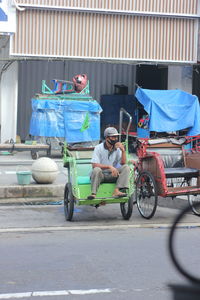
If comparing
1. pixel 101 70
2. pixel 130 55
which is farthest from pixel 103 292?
pixel 101 70

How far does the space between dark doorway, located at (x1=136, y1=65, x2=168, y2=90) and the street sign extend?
682 cm

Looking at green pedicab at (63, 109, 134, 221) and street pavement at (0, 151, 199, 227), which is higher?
green pedicab at (63, 109, 134, 221)

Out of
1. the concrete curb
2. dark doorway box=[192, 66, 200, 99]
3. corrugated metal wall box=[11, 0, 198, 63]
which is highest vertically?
corrugated metal wall box=[11, 0, 198, 63]

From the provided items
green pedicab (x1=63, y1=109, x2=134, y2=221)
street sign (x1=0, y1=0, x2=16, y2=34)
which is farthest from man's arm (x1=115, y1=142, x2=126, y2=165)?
street sign (x1=0, y1=0, x2=16, y2=34)

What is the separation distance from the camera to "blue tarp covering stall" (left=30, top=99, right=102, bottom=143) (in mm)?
17891

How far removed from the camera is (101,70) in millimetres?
23688

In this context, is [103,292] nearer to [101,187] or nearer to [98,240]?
[98,240]

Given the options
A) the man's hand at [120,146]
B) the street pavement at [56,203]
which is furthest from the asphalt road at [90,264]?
the man's hand at [120,146]

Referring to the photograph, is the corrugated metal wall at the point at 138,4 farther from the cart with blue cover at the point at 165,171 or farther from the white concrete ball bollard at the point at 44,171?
the cart with blue cover at the point at 165,171

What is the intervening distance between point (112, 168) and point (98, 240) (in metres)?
1.58

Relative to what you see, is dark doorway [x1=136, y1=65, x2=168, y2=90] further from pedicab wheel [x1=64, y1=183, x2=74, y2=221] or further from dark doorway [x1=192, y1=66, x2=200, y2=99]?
pedicab wheel [x1=64, y1=183, x2=74, y2=221]

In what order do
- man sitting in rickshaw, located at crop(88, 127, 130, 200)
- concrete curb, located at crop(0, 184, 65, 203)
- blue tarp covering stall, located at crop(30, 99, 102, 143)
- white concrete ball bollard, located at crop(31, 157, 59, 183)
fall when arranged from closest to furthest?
man sitting in rickshaw, located at crop(88, 127, 130, 200) < concrete curb, located at crop(0, 184, 65, 203) < white concrete ball bollard, located at crop(31, 157, 59, 183) < blue tarp covering stall, located at crop(30, 99, 102, 143)

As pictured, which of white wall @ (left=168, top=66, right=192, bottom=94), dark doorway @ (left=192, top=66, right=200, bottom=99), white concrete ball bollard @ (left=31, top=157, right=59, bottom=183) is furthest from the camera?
dark doorway @ (left=192, top=66, right=200, bottom=99)

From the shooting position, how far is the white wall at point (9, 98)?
1956 centimetres
